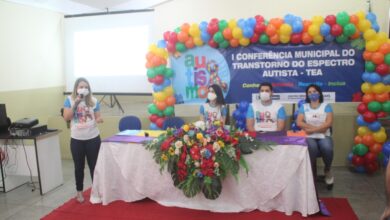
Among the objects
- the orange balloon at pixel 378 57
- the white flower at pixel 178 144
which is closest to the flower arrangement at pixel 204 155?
the white flower at pixel 178 144

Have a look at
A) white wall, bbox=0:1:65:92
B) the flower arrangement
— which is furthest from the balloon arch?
white wall, bbox=0:1:65:92

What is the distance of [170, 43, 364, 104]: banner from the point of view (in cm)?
408

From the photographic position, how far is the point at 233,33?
4000 millimetres

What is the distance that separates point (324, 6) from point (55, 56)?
14.7ft

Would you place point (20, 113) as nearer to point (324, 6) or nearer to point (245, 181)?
point (245, 181)

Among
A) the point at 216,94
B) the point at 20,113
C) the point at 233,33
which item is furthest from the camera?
the point at 20,113

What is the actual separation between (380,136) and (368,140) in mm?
141

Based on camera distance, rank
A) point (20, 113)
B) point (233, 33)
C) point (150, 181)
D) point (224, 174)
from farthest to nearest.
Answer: point (20, 113)
point (233, 33)
point (150, 181)
point (224, 174)

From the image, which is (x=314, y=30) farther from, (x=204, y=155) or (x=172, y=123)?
(x=204, y=155)

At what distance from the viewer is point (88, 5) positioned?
5.03 m

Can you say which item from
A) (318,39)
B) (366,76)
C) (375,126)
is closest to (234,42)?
(318,39)

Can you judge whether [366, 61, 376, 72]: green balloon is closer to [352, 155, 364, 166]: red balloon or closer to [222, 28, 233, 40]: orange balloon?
[352, 155, 364, 166]: red balloon

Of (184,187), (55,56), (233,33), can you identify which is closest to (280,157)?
(184,187)

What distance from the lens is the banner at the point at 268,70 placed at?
13.4 feet
